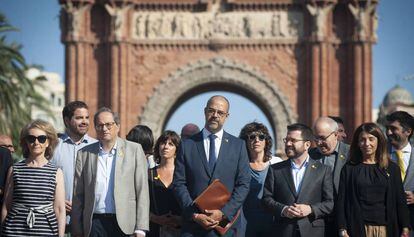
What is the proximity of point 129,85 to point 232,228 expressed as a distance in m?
20.4

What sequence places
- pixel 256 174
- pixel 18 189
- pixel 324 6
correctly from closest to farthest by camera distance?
1. pixel 18 189
2. pixel 256 174
3. pixel 324 6

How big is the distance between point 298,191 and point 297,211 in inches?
13.8

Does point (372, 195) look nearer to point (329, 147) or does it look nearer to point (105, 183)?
point (329, 147)

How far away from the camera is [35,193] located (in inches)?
348

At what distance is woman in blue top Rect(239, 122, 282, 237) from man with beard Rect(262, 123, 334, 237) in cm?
69

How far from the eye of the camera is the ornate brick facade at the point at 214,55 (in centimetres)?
2897

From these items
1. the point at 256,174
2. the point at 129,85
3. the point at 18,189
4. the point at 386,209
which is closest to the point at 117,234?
the point at 18,189

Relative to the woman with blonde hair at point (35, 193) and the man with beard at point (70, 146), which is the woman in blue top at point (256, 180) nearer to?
the man with beard at point (70, 146)

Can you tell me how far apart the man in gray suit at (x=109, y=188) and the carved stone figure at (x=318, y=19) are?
20008mm

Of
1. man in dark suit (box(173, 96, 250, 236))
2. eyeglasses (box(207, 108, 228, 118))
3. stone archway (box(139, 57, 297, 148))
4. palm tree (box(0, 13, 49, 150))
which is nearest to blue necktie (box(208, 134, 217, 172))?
man in dark suit (box(173, 96, 250, 236))

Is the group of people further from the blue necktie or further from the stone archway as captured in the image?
the stone archway

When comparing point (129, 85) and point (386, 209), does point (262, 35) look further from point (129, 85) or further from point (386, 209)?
point (386, 209)

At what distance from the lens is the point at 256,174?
1047cm

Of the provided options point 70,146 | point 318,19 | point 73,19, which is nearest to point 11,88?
point 73,19
